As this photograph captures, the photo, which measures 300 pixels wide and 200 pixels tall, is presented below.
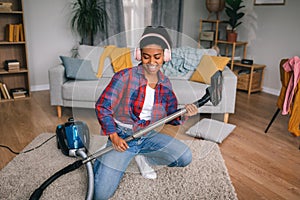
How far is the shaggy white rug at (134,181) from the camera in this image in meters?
1.51

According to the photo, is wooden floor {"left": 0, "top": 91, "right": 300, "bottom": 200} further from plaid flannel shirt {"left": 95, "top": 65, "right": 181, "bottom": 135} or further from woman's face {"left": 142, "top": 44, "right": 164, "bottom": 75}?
woman's face {"left": 142, "top": 44, "right": 164, "bottom": 75}

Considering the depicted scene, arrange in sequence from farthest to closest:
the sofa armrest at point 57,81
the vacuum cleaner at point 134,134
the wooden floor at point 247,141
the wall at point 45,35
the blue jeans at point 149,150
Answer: the wall at point 45,35 < the sofa armrest at point 57,81 < the wooden floor at point 247,141 < the blue jeans at point 149,150 < the vacuum cleaner at point 134,134

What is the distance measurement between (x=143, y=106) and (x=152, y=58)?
184mm

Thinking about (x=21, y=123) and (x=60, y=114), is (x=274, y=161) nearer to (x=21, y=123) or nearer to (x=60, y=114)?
(x=60, y=114)

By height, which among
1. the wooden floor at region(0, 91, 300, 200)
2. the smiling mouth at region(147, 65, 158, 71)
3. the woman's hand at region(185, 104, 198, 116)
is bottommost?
the wooden floor at region(0, 91, 300, 200)

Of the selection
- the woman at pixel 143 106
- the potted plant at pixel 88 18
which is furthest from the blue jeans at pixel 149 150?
the potted plant at pixel 88 18

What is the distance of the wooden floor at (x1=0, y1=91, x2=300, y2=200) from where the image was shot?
1635mm

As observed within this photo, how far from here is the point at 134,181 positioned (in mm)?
1645

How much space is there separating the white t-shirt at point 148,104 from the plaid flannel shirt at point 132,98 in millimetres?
11

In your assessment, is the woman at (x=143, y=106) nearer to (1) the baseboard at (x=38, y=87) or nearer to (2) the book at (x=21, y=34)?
(2) the book at (x=21, y=34)

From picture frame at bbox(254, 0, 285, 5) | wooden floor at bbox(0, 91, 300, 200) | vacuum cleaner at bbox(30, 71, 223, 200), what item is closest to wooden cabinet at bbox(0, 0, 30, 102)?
wooden floor at bbox(0, 91, 300, 200)

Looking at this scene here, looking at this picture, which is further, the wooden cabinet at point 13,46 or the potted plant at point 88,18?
the potted plant at point 88,18

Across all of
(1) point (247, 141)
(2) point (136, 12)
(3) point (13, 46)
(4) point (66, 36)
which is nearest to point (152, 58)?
(1) point (247, 141)

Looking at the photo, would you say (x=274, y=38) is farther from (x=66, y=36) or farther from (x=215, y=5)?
(x=66, y=36)
